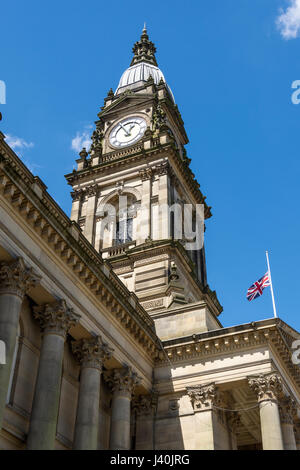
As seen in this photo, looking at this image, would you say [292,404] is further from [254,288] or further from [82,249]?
[82,249]

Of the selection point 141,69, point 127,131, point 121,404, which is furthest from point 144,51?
point 121,404

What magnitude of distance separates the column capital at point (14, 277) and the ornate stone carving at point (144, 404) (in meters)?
11.1

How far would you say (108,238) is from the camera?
145 ft

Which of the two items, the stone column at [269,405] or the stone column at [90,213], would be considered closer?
the stone column at [269,405]

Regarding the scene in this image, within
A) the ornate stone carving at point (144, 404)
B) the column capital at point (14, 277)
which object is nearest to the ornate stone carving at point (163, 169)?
the ornate stone carving at point (144, 404)

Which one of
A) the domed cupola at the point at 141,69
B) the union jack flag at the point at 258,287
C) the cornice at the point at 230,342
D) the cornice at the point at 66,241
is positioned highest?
the domed cupola at the point at 141,69

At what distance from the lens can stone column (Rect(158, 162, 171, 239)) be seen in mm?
41469

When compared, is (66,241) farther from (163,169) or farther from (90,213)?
(163,169)

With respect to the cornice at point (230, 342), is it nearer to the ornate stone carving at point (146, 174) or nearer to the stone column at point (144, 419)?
the stone column at point (144, 419)

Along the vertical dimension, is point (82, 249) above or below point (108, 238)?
below

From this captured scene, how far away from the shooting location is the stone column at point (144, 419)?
28.1 meters
